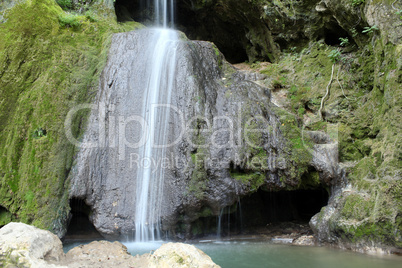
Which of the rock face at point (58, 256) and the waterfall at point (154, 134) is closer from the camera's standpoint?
the rock face at point (58, 256)

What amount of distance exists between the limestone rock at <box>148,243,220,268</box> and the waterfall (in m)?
2.77

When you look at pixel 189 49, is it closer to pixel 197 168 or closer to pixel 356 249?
pixel 197 168

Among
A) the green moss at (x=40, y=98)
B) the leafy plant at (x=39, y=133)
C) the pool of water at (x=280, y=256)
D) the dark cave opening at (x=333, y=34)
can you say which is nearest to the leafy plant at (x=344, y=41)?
the dark cave opening at (x=333, y=34)

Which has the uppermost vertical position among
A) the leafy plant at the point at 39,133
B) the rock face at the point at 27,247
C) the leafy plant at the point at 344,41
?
the leafy plant at the point at 344,41

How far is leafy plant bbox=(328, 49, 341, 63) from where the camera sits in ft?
29.6

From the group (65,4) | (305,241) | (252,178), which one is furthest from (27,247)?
(65,4)

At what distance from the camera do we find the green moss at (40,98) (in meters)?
6.34

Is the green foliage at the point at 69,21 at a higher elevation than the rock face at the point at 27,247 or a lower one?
higher

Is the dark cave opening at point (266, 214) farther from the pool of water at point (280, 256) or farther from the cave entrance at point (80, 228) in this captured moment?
the cave entrance at point (80, 228)

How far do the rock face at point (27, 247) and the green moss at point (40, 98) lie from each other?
247 centimetres

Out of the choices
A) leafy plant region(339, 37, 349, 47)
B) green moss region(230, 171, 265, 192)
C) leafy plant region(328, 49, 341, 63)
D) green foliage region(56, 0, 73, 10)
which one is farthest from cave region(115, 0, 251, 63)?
green moss region(230, 171, 265, 192)

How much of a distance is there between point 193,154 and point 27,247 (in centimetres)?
389

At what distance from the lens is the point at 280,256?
18.3 feet

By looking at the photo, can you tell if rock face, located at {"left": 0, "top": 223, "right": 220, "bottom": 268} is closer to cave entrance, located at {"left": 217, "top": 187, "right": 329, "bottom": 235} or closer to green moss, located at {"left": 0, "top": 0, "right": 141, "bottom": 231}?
green moss, located at {"left": 0, "top": 0, "right": 141, "bottom": 231}
